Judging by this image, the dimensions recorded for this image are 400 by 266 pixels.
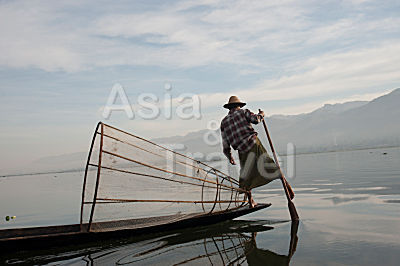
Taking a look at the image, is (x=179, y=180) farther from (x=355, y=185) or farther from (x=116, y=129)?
(x=355, y=185)

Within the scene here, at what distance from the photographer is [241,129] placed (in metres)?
5.98

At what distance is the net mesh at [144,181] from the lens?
5.07 m

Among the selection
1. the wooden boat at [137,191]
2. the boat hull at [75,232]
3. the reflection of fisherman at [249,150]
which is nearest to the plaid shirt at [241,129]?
the reflection of fisherman at [249,150]

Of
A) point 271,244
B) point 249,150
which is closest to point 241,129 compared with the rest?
point 249,150

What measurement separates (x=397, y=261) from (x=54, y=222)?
6.76m

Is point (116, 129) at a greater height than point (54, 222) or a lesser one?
greater

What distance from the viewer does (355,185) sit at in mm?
9055

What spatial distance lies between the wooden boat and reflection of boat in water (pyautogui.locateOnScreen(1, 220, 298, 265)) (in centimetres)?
19

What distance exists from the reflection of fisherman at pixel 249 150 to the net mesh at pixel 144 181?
1.19 ft

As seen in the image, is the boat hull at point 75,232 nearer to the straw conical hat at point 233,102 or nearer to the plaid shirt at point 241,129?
the plaid shirt at point 241,129

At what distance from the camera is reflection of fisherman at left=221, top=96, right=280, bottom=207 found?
19.5 ft

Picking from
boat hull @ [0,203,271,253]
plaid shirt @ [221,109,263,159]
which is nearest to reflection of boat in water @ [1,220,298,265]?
boat hull @ [0,203,271,253]

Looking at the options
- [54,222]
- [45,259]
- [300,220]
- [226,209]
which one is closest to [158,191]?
[226,209]

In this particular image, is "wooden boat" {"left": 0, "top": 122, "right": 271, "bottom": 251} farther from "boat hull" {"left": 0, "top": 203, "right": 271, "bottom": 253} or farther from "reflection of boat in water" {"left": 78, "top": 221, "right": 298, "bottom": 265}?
"reflection of boat in water" {"left": 78, "top": 221, "right": 298, "bottom": 265}
